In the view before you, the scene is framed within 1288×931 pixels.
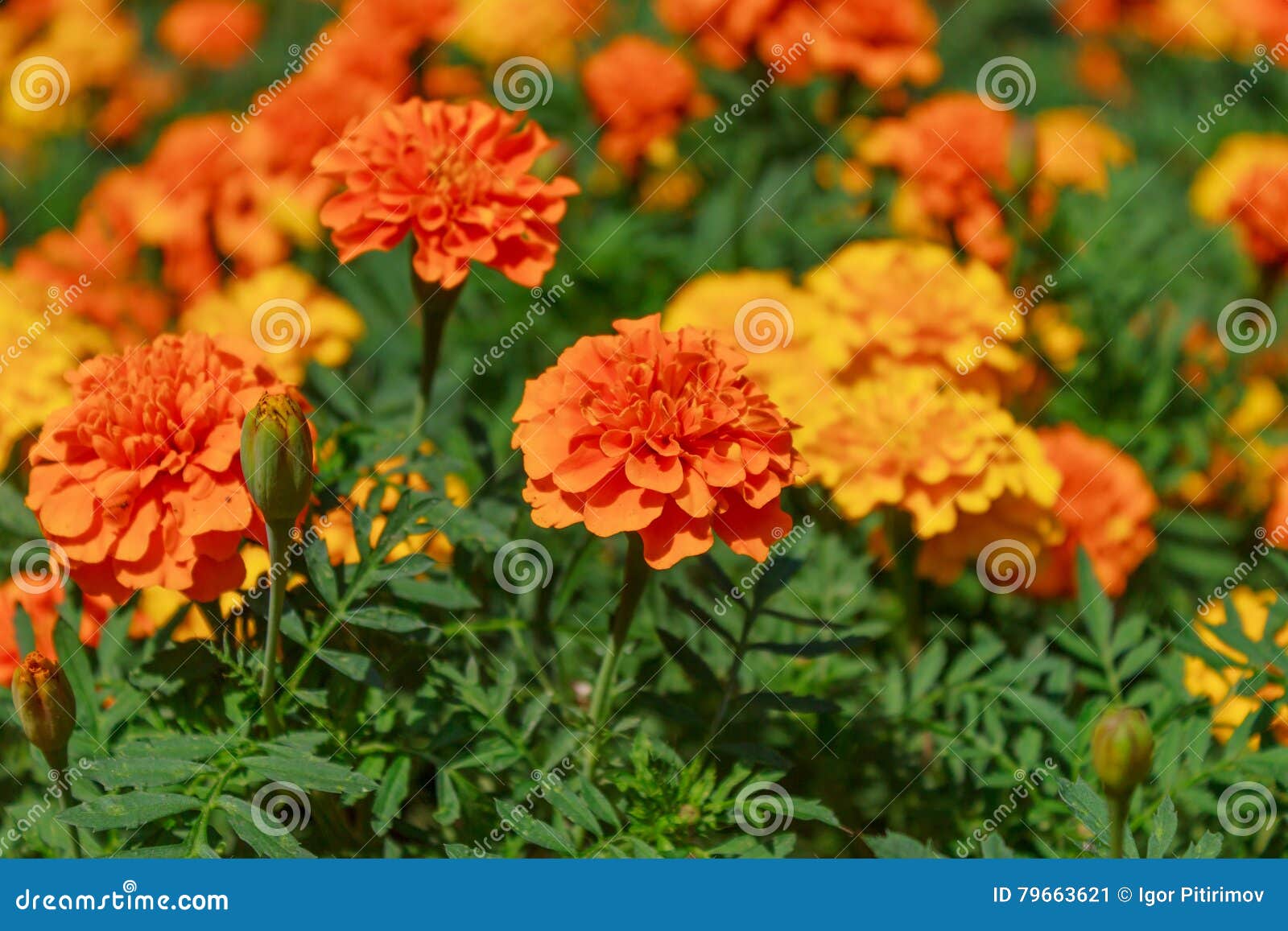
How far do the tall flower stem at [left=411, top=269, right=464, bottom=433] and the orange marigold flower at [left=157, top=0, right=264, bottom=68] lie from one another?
6.14 feet

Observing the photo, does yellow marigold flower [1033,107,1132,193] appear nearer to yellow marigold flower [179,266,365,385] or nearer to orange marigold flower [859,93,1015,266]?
orange marigold flower [859,93,1015,266]

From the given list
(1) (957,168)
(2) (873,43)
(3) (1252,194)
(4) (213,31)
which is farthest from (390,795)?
(4) (213,31)

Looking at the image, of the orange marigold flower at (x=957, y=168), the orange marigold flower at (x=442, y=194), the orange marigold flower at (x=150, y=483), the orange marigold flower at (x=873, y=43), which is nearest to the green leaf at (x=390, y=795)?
the orange marigold flower at (x=150, y=483)

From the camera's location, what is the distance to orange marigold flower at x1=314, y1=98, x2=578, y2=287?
1215 mm

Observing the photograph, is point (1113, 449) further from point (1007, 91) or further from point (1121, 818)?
point (1007, 91)

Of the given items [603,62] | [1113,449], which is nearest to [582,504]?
[1113,449]

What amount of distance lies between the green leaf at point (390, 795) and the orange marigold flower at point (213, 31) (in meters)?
2.22

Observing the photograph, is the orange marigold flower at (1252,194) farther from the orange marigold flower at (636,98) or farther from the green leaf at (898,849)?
the green leaf at (898,849)

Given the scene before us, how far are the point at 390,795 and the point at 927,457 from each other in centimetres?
68

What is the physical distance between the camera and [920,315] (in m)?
1.51

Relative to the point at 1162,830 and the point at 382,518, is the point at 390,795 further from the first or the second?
the point at 1162,830

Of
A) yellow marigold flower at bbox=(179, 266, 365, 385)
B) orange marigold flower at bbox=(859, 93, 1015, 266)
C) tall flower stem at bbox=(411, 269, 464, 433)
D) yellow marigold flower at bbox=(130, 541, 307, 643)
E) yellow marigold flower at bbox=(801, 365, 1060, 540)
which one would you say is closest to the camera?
yellow marigold flower at bbox=(130, 541, 307, 643)

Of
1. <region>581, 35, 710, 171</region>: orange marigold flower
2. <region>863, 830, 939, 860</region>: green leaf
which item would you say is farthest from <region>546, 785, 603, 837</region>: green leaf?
<region>581, 35, 710, 171</region>: orange marigold flower

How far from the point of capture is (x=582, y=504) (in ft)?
3.41
